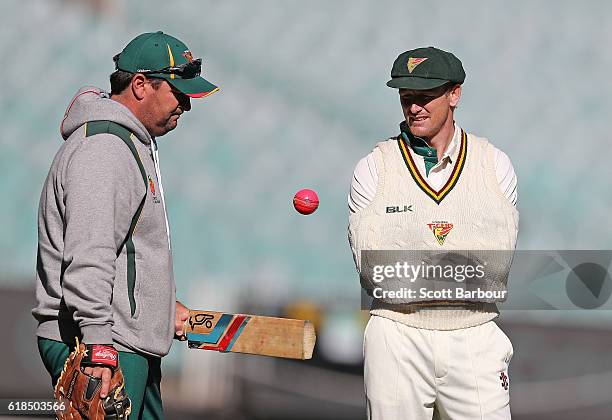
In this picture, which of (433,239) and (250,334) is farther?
(250,334)

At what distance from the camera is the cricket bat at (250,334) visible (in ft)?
8.87

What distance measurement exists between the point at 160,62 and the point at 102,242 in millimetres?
474

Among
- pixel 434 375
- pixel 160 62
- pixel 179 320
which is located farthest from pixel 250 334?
pixel 160 62

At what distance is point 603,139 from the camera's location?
21.0ft

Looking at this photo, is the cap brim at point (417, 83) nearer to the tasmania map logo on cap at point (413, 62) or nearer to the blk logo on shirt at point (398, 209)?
the tasmania map logo on cap at point (413, 62)

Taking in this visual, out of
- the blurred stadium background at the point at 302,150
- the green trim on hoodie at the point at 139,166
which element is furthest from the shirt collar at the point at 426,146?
the blurred stadium background at the point at 302,150

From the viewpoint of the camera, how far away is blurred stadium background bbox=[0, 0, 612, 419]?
5.08 meters

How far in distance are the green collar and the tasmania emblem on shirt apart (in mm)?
137

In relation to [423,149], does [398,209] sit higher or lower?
lower

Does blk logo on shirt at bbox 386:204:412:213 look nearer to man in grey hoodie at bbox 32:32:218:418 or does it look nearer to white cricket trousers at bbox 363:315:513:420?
white cricket trousers at bbox 363:315:513:420

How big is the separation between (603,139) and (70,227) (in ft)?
15.4

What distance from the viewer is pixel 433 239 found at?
2.64 meters

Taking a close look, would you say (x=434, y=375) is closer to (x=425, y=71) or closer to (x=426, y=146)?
(x=426, y=146)

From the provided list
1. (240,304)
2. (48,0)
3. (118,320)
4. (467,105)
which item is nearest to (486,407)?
(118,320)
